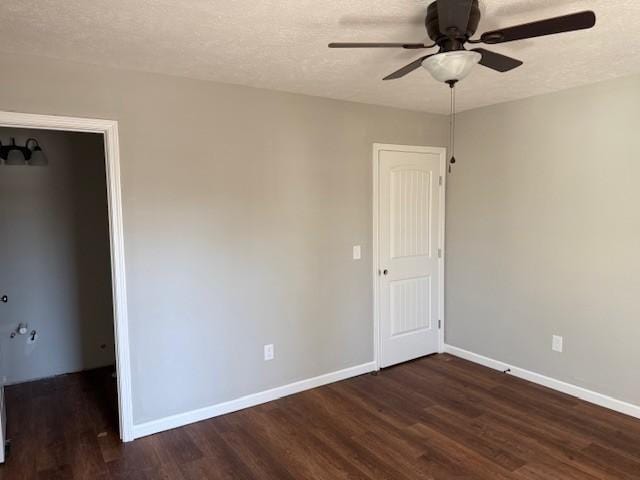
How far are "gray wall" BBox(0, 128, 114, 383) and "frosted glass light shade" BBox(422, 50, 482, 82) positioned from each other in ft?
11.1

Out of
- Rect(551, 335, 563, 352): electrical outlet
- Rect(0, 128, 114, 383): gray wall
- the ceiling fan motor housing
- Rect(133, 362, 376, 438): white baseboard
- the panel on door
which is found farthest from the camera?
the panel on door

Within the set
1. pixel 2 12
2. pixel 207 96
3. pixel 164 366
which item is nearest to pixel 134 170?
pixel 207 96

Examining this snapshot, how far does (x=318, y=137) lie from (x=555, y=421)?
2766 mm

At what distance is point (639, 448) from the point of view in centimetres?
276

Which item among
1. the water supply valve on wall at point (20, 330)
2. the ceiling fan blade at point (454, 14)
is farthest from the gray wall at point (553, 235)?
the water supply valve on wall at point (20, 330)

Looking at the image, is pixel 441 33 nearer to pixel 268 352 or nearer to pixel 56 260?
pixel 268 352

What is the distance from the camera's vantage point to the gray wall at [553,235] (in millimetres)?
3150

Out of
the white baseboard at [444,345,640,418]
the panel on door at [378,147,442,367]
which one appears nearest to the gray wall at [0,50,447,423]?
the panel on door at [378,147,442,367]

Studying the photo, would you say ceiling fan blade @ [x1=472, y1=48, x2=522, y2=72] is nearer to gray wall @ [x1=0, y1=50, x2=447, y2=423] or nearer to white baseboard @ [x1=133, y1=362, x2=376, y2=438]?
gray wall @ [x1=0, y1=50, x2=447, y2=423]

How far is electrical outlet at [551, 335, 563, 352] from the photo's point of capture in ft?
11.7

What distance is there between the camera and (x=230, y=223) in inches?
126

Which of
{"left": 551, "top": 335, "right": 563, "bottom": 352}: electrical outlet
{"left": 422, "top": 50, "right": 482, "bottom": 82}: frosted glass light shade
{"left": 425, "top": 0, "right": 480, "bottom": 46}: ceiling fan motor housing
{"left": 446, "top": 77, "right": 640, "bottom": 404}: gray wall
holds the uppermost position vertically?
{"left": 425, "top": 0, "right": 480, "bottom": 46}: ceiling fan motor housing

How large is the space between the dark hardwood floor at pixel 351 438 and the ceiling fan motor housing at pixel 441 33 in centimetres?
229

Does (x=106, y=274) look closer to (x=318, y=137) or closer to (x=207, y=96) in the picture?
(x=207, y=96)
